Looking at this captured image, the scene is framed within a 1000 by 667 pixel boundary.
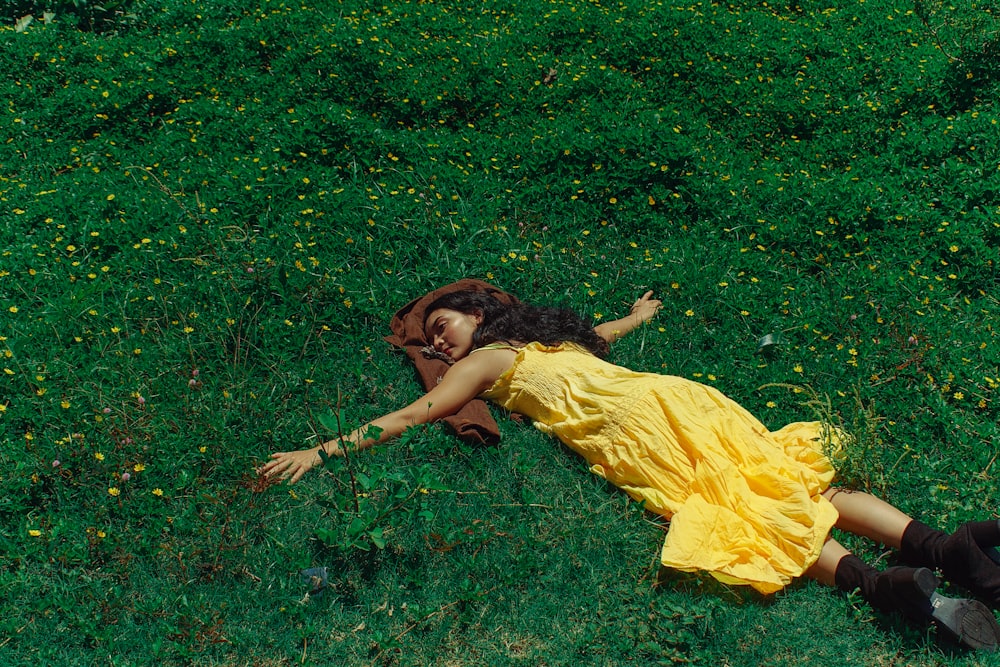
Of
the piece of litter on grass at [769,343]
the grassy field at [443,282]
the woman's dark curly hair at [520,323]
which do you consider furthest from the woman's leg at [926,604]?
the woman's dark curly hair at [520,323]

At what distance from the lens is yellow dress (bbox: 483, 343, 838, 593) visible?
3.54m

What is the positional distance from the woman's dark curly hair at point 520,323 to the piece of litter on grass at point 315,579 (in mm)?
1478

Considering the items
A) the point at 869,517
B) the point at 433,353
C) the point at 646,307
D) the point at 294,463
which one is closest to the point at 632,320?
the point at 646,307

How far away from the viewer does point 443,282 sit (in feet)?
17.5

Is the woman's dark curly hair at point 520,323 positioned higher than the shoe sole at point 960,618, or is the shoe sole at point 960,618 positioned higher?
the woman's dark curly hair at point 520,323

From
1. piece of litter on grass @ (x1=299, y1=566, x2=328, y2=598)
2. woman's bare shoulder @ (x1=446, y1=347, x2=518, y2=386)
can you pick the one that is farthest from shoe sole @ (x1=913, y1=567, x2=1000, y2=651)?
piece of litter on grass @ (x1=299, y1=566, x2=328, y2=598)

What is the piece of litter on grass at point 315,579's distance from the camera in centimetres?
357

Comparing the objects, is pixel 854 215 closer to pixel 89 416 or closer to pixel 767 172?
pixel 767 172

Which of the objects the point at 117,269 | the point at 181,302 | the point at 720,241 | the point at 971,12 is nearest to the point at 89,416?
the point at 181,302

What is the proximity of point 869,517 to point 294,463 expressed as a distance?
2.59 m

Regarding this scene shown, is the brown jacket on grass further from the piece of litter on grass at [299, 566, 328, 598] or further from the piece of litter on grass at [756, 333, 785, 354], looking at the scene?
the piece of litter on grass at [756, 333, 785, 354]

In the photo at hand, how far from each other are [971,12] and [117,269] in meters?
7.99

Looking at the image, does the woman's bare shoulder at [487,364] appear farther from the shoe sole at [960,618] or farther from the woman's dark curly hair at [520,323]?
the shoe sole at [960,618]

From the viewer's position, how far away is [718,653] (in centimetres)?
340
